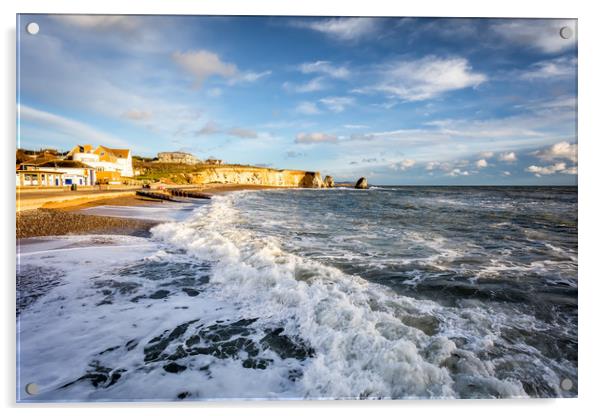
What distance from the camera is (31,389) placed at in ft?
7.46

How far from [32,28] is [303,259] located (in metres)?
4.65

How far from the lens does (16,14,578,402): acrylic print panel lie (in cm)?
213

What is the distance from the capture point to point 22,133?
3.04 m

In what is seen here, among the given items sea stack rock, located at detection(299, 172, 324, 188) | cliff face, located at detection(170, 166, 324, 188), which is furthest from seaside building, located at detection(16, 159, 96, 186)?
sea stack rock, located at detection(299, 172, 324, 188)

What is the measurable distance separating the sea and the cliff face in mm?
45528

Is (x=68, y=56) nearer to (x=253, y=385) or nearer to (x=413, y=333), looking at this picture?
(x=253, y=385)

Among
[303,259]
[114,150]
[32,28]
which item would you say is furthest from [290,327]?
[114,150]

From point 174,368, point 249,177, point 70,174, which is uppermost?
point 249,177

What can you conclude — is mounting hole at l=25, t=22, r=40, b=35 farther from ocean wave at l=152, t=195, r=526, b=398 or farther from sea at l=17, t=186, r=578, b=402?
ocean wave at l=152, t=195, r=526, b=398

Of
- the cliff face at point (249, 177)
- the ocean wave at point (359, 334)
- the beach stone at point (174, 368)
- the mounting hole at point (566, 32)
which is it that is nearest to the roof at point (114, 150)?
the ocean wave at point (359, 334)

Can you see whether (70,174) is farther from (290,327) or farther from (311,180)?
(311,180)

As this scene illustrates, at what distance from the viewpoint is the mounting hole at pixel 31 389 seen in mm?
2248

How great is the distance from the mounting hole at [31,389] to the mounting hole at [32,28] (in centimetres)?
372

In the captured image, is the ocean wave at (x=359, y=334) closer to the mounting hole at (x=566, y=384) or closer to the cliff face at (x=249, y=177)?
the mounting hole at (x=566, y=384)
